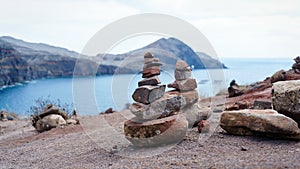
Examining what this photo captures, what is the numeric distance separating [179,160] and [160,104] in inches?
57.7

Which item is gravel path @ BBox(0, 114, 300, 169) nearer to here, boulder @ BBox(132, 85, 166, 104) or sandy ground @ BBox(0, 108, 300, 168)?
sandy ground @ BBox(0, 108, 300, 168)

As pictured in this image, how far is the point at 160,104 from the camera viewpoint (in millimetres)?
5949

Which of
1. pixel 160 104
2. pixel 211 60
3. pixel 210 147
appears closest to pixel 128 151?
pixel 160 104

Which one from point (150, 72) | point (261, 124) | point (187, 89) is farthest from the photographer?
point (187, 89)

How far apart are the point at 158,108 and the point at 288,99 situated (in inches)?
93.1

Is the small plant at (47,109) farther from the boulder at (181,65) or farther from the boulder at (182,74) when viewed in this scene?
the boulder at (181,65)

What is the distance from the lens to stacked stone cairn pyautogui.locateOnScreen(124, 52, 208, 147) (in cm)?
558

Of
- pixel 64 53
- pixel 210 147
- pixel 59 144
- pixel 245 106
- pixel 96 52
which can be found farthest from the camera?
pixel 64 53

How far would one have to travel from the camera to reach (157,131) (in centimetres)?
553

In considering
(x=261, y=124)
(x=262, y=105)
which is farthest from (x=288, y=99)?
(x=262, y=105)

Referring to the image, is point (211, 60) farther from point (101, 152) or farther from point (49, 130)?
point (49, 130)

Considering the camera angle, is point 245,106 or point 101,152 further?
point 245,106

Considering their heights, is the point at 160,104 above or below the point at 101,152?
above

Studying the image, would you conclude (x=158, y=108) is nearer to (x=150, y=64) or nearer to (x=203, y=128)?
(x=150, y=64)
